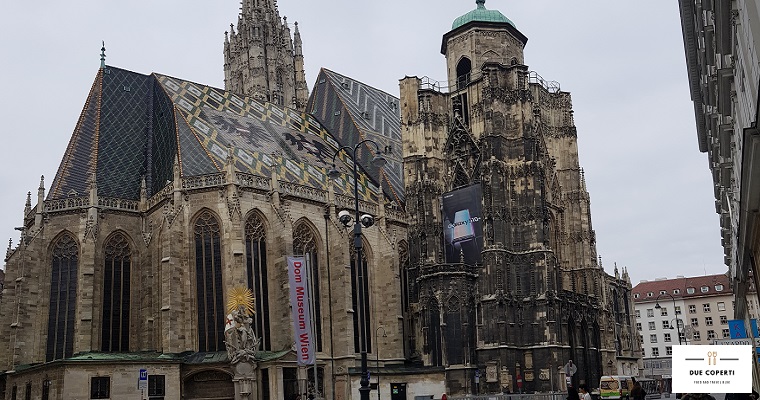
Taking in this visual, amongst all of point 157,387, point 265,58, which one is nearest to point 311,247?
point 157,387

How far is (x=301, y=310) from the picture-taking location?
3189 centimetres

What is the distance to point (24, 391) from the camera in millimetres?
36312

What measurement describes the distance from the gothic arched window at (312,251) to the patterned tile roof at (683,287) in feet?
165

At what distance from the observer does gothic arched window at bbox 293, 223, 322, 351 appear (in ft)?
139

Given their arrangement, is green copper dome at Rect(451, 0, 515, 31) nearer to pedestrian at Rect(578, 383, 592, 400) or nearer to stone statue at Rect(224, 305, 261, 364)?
stone statue at Rect(224, 305, 261, 364)

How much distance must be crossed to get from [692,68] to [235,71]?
46097 mm

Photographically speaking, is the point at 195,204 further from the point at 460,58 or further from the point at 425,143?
the point at 460,58

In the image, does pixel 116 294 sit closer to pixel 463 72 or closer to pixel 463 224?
pixel 463 224

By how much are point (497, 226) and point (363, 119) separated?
1484cm

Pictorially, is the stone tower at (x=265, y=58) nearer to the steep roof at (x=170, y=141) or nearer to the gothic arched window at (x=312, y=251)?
the steep roof at (x=170, y=141)

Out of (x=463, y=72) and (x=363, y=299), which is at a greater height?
(x=463, y=72)

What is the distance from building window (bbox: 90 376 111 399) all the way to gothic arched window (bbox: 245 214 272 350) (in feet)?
24.8

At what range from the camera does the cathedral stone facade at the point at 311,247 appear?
3803 cm

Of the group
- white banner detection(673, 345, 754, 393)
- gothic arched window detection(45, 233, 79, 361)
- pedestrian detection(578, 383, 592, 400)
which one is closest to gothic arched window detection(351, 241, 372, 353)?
gothic arched window detection(45, 233, 79, 361)
